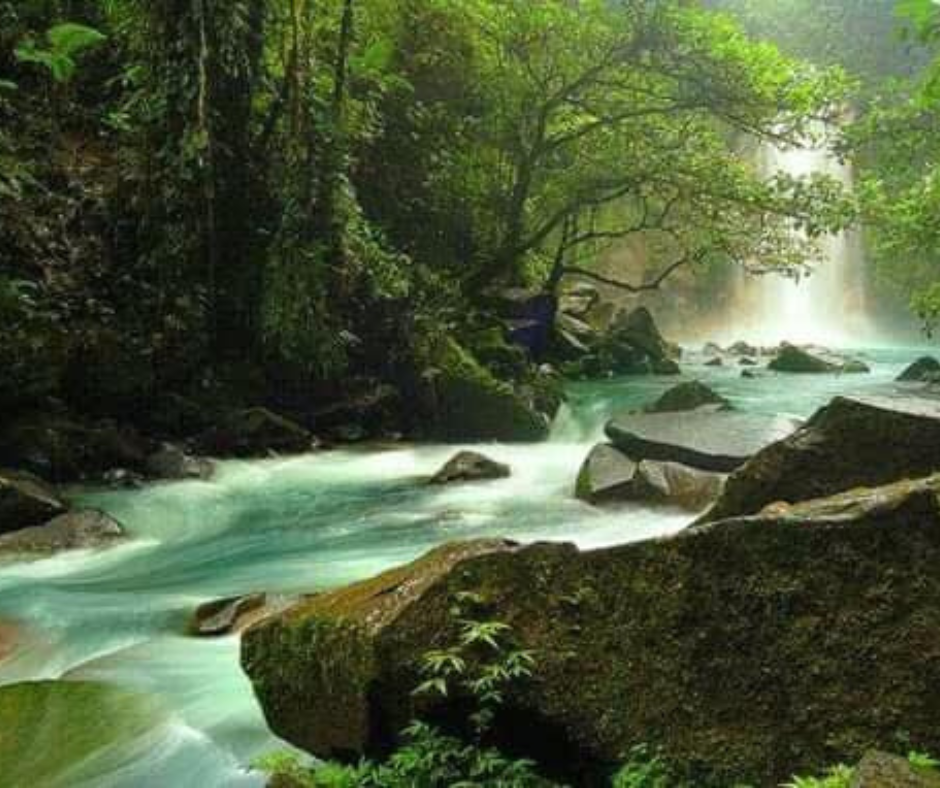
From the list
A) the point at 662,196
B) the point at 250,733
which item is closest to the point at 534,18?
the point at 662,196

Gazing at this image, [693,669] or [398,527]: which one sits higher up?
[693,669]

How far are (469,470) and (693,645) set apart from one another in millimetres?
6535

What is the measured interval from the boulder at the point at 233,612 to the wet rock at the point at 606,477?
3.50m

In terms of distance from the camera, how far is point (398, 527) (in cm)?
785

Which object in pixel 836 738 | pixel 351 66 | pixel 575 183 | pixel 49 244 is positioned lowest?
pixel 836 738

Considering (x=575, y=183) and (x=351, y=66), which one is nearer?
(x=351, y=66)

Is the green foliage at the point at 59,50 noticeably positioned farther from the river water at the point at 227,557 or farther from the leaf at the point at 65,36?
the river water at the point at 227,557

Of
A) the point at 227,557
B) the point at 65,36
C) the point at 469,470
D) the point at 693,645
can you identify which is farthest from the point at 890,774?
the point at 469,470

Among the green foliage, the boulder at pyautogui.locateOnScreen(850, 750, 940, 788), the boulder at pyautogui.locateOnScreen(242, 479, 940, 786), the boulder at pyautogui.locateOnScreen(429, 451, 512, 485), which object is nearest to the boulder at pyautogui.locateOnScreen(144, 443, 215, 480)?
the boulder at pyautogui.locateOnScreen(429, 451, 512, 485)

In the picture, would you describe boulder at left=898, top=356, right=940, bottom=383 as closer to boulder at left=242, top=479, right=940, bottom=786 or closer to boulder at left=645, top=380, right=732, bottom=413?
boulder at left=645, top=380, right=732, bottom=413

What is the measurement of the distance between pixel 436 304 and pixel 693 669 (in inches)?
446

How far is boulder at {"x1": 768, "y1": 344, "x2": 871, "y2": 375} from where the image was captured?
19.6 m

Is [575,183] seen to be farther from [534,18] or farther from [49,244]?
[49,244]

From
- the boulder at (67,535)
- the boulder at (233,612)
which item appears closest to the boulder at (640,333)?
the boulder at (67,535)
